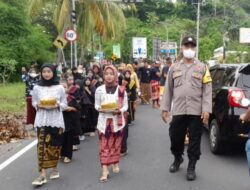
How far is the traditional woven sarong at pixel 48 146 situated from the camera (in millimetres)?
6750

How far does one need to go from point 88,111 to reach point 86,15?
17.6m

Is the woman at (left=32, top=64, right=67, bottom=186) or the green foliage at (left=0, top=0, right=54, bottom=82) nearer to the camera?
the woman at (left=32, top=64, right=67, bottom=186)

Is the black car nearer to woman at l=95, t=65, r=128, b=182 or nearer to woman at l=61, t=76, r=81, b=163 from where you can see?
woman at l=95, t=65, r=128, b=182

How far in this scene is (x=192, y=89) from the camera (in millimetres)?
6629

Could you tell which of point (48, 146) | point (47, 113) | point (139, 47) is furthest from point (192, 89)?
point (139, 47)

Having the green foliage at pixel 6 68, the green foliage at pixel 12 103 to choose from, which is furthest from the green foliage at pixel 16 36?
the green foliage at pixel 12 103

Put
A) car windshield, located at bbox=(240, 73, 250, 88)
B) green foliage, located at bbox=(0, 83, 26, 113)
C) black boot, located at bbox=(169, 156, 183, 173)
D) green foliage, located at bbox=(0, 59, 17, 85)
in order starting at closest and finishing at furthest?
black boot, located at bbox=(169, 156, 183, 173)
car windshield, located at bbox=(240, 73, 250, 88)
green foliage, located at bbox=(0, 83, 26, 113)
green foliage, located at bbox=(0, 59, 17, 85)

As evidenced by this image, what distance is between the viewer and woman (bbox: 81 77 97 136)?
10273 millimetres

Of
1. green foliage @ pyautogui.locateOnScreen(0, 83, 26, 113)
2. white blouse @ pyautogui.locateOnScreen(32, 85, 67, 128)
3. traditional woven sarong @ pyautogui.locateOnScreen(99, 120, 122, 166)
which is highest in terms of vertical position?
white blouse @ pyautogui.locateOnScreen(32, 85, 67, 128)

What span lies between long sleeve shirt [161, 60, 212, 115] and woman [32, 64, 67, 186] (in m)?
1.64

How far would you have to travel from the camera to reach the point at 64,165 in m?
7.77

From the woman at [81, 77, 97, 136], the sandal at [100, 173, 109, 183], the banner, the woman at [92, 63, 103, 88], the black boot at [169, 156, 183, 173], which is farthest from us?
the banner

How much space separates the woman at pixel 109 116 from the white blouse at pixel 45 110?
58 centimetres

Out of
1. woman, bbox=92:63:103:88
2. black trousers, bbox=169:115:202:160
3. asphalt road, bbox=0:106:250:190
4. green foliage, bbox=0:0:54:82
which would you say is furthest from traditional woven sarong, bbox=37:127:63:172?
green foliage, bbox=0:0:54:82
